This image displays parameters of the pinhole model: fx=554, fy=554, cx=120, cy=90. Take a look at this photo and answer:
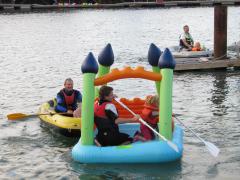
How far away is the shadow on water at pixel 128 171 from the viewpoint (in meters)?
11.0

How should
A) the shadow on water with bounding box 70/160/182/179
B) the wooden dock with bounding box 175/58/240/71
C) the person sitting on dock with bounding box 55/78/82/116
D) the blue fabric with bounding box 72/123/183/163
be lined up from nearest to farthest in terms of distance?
the shadow on water with bounding box 70/160/182/179, the blue fabric with bounding box 72/123/183/163, the person sitting on dock with bounding box 55/78/82/116, the wooden dock with bounding box 175/58/240/71

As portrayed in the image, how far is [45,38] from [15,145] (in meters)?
31.1

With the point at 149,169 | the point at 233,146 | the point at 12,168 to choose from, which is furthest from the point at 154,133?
the point at 12,168

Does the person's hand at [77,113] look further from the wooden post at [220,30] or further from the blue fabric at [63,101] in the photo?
the wooden post at [220,30]

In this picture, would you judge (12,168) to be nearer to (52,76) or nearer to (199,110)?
(199,110)

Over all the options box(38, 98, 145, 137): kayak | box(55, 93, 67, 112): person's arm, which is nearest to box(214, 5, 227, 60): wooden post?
box(38, 98, 145, 137): kayak

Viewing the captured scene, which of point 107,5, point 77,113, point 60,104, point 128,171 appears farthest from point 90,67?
point 107,5

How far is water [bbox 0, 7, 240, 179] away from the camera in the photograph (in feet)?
37.3

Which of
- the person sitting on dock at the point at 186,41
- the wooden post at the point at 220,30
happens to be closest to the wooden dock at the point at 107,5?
the person sitting on dock at the point at 186,41

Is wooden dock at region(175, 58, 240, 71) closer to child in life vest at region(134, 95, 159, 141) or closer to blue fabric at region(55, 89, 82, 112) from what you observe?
blue fabric at region(55, 89, 82, 112)

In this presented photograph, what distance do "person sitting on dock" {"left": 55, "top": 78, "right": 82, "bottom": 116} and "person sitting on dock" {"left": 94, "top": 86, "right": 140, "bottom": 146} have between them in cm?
277

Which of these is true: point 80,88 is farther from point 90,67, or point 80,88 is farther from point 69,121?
point 90,67

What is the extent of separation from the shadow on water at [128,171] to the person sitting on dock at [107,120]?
525 mm

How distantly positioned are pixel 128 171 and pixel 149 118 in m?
1.26
